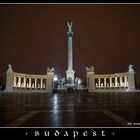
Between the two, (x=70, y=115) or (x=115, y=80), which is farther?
(x=115, y=80)

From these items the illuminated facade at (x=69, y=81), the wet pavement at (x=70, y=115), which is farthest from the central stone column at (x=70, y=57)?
the wet pavement at (x=70, y=115)

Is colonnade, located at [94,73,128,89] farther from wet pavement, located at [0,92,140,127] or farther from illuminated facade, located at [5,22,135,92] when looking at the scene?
wet pavement, located at [0,92,140,127]

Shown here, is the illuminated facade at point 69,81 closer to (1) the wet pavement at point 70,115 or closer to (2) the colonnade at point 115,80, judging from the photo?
(2) the colonnade at point 115,80

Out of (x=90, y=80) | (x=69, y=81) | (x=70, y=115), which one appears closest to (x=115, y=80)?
(x=90, y=80)

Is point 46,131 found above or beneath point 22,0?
beneath

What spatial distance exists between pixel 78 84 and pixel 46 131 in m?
114

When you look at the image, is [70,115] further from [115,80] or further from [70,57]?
[70,57]

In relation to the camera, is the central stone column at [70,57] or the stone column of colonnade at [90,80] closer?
the stone column of colonnade at [90,80]

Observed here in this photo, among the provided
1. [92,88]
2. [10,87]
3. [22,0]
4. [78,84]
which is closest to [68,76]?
[78,84]

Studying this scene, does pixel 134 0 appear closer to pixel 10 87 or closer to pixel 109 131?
pixel 109 131

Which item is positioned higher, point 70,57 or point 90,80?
point 70,57

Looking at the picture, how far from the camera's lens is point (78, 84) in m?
121

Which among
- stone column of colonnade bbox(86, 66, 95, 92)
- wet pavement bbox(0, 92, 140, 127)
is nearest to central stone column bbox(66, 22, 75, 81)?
stone column of colonnade bbox(86, 66, 95, 92)

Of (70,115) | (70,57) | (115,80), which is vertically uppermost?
(70,57)
